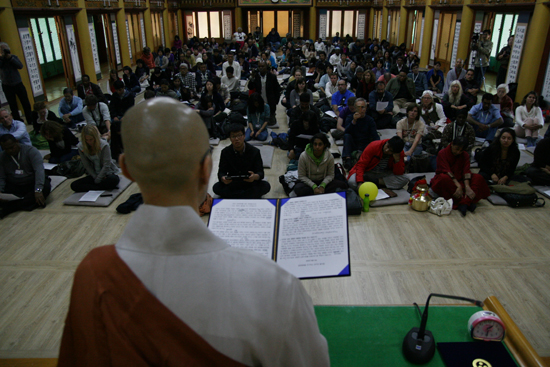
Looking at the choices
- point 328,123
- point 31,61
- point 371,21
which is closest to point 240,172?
point 328,123

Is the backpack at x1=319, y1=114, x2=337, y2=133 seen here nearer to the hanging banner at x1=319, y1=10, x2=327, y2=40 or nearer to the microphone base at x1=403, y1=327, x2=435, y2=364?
the microphone base at x1=403, y1=327, x2=435, y2=364

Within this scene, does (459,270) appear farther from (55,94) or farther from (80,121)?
(55,94)

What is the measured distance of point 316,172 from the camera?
17.4ft

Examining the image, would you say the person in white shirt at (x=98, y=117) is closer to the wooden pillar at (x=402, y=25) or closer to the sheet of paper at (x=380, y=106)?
the sheet of paper at (x=380, y=106)

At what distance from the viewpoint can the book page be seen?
5.16 ft

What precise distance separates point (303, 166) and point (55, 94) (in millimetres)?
10221

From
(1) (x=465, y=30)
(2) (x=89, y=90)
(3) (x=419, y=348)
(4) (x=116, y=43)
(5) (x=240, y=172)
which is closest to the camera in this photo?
(3) (x=419, y=348)

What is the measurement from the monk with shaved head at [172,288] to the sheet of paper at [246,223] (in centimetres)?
79

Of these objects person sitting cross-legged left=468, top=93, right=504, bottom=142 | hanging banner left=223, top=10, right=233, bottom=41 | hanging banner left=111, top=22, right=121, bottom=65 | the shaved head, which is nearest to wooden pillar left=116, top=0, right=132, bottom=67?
hanging banner left=111, top=22, right=121, bottom=65

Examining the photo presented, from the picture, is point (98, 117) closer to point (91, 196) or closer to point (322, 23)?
point (91, 196)

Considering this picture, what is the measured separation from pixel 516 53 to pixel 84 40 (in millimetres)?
12549

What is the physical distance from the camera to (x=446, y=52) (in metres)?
14.7

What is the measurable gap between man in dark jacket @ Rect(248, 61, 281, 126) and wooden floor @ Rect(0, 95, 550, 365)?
180 inches

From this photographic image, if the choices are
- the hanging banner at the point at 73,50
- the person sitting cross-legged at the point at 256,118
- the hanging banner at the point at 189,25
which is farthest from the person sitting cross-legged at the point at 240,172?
the hanging banner at the point at 189,25
